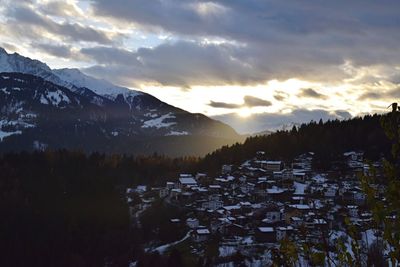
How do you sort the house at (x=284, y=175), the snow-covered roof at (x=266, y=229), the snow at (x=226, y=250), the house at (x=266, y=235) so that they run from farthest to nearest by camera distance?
the house at (x=284, y=175), the snow-covered roof at (x=266, y=229), the house at (x=266, y=235), the snow at (x=226, y=250)

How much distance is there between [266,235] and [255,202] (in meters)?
16.1

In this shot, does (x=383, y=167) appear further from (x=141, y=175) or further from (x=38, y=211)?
(x=141, y=175)

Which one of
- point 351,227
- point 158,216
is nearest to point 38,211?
point 158,216

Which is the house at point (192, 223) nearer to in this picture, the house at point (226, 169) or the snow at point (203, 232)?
the snow at point (203, 232)

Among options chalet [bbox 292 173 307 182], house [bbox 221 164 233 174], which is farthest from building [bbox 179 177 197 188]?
chalet [bbox 292 173 307 182]

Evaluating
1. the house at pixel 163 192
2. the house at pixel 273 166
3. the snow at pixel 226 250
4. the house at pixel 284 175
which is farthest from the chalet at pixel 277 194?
the snow at pixel 226 250

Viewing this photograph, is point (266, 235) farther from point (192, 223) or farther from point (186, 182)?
point (186, 182)

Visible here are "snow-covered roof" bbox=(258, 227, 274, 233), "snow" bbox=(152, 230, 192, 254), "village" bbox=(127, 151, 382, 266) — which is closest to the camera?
"village" bbox=(127, 151, 382, 266)

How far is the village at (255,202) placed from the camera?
213 ft

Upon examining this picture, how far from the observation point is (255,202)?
82.6 m

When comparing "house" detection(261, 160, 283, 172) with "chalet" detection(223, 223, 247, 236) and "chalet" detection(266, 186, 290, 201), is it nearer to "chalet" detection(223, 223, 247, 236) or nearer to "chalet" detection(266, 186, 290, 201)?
"chalet" detection(266, 186, 290, 201)

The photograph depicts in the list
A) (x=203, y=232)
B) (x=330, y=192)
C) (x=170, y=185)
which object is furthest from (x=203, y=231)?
(x=170, y=185)

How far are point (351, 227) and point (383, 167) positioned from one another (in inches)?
38.4

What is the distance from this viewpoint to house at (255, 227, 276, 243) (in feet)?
216
